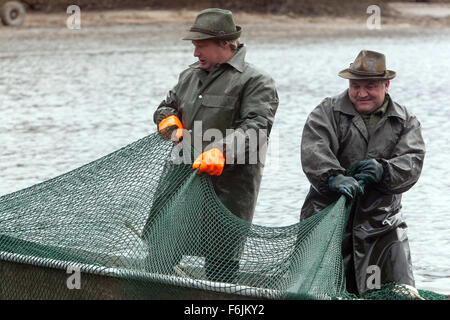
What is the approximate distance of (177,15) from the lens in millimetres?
31391

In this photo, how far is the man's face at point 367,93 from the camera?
14.8 feet

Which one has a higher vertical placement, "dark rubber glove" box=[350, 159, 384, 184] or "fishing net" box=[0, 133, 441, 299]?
"dark rubber glove" box=[350, 159, 384, 184]

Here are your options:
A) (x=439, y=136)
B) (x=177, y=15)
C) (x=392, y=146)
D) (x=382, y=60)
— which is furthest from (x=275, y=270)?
(x=177, y=15)

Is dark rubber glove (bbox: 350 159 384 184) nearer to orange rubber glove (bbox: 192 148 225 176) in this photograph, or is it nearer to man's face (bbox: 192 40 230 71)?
orange rubber glove (bbox: 192 148 225 176)

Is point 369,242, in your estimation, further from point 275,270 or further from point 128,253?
→ point 128,253

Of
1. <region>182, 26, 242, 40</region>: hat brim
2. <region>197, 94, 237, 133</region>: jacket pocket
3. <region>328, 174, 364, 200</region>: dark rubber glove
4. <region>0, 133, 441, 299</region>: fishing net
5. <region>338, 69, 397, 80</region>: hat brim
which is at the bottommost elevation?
<region>0, 133, 441, 299</region>: fishing net

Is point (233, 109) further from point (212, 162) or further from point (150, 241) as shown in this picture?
point (150, 241)

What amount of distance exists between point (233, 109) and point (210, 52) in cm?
31

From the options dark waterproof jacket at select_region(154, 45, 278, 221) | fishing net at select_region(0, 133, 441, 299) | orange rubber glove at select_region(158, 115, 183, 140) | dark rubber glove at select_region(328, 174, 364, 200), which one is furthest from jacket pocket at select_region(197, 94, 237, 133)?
dark rubber glove at select_region(328, 174, 364, 200)

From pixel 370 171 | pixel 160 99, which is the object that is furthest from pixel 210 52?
pixel 160 99

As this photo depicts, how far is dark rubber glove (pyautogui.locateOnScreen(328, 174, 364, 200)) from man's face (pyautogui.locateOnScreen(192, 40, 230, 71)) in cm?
89

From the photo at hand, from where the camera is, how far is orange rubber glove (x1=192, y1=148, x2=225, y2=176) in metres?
4.41

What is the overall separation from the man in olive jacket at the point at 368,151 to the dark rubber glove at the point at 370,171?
0.06m

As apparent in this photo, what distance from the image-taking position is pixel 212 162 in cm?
441
